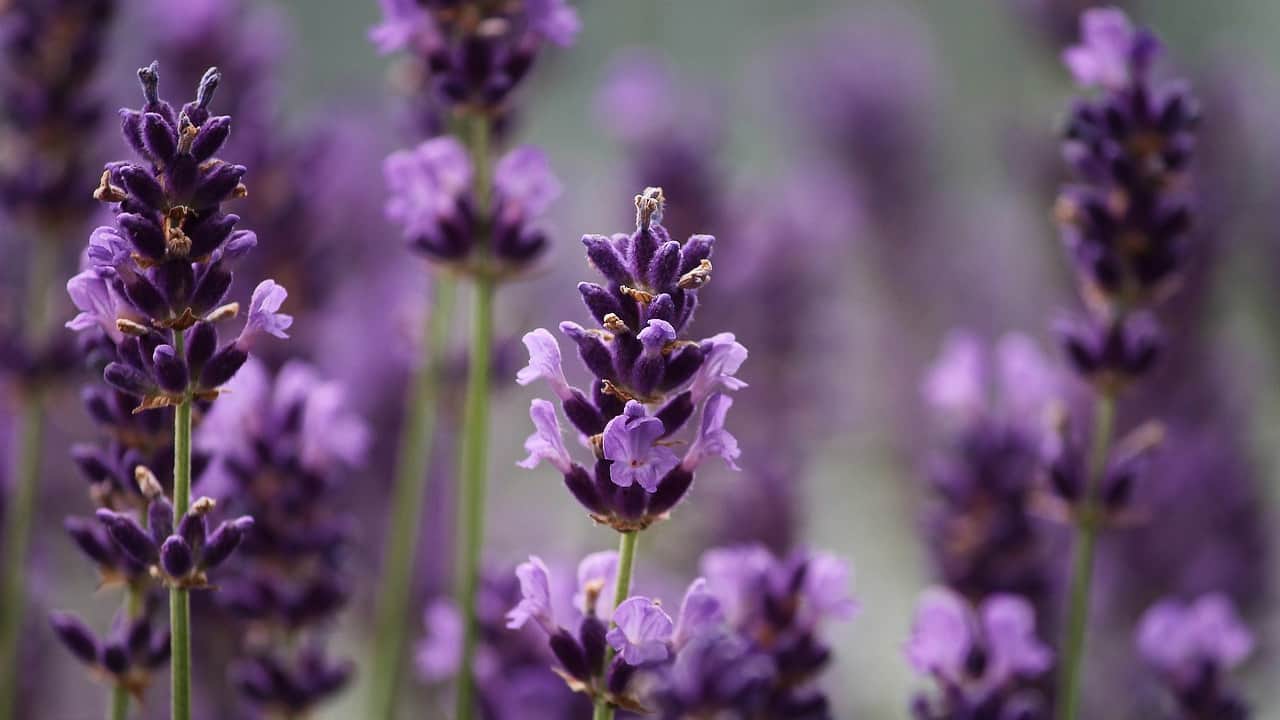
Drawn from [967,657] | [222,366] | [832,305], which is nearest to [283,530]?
[222,366]

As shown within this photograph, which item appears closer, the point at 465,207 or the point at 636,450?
the point at 636,450

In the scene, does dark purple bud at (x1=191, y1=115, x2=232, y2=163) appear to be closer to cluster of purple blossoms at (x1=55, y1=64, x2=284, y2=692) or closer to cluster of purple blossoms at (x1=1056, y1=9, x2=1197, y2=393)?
cluster of purple blossoms at (x1=55, y1=64, x2=284, y2=692)

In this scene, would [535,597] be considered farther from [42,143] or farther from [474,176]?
[42,143]

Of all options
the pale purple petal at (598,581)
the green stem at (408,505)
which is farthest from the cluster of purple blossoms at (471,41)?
the pale purple petal at (598,581)

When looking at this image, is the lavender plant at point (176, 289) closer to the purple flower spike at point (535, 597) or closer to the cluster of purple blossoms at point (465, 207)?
the purple flower spike at point (535, 597)

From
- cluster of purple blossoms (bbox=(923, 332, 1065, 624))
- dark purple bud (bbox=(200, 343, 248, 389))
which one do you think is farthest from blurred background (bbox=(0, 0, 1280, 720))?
dark purple bud (bbox=(200, 343, 248, 389))

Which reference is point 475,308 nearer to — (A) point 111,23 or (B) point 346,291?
(A) point 111,23
